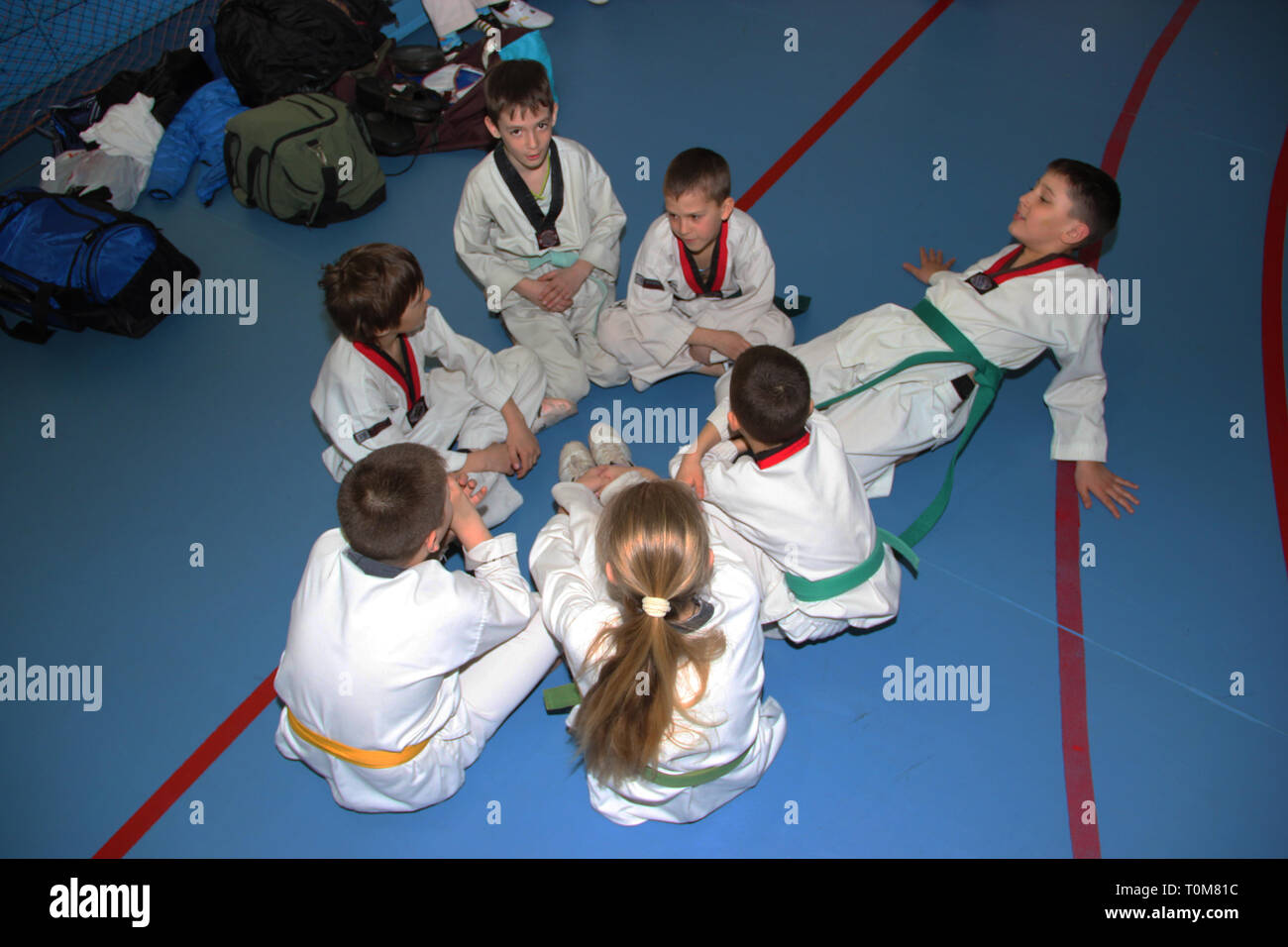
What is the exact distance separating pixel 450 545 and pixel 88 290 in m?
2.36

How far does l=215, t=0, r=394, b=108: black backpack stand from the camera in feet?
16.1

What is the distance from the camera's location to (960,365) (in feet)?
10.7

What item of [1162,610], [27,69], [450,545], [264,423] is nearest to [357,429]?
[450,545]

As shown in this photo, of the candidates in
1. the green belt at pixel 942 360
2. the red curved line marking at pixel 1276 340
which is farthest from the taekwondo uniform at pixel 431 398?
the red curved line marking at pixel 1276 340

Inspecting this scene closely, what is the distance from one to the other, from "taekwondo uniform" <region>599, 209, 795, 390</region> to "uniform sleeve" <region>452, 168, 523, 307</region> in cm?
48

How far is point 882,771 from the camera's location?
2.82m

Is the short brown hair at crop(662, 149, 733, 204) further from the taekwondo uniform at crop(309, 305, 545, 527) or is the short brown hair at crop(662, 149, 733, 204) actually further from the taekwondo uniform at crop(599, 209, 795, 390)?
the taekwondo uniform at crop(309, 305, 545, 527)

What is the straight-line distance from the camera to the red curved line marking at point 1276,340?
3.38m

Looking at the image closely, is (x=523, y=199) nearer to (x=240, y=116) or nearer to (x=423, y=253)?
(x=423, y=253)

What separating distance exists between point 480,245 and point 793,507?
6.76ft

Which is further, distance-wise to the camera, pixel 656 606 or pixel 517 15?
pixel 517 15

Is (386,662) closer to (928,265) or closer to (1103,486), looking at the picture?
(1103,486)

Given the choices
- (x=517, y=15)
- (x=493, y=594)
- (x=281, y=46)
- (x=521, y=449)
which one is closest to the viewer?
(x=493, y=594)

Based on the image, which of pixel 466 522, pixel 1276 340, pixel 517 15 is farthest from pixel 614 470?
pixel 517 15
